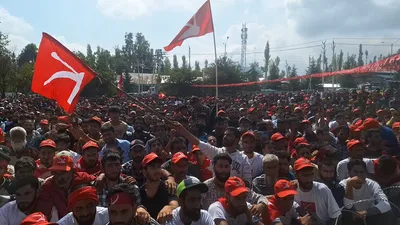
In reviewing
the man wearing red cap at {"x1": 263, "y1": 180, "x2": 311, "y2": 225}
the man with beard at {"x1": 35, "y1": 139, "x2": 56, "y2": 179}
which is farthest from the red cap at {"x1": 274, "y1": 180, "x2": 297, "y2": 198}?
the man with beard at {"x1": 35, "y1": 139, "x2": 56, "y2": 179}

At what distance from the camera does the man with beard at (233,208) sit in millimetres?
3934

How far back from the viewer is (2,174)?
4.77 meters

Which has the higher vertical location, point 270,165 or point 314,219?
point 270,165

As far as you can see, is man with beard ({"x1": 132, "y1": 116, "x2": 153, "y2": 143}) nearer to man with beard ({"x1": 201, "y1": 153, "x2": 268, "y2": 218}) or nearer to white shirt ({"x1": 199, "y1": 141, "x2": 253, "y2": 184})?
white shirt ({"x1": 199, "y1": 141, "x2": 253, "y2": 184})

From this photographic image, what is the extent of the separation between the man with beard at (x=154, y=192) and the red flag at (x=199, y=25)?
23.9 feet

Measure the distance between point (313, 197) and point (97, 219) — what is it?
227cm

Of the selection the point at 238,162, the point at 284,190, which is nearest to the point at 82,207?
the point at 284,190

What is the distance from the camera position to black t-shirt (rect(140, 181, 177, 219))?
14.1ft

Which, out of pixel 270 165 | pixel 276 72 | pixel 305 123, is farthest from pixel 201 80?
pixel 270 165

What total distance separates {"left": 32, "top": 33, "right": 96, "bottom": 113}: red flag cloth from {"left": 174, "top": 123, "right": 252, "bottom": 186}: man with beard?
5.66ft

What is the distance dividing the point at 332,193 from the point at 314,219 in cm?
66

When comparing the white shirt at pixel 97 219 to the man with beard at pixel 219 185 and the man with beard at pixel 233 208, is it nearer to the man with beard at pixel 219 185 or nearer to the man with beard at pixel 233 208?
the man with beard at pixel 233 208

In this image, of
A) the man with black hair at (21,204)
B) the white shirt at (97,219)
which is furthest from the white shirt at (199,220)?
the man with black hair at (21,204)

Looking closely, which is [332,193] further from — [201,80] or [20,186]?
[201,80]
